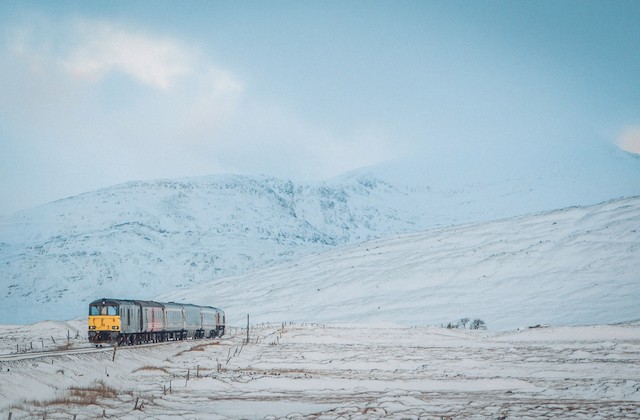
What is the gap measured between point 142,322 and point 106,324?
3.94 metres

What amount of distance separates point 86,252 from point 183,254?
22730 millimetres

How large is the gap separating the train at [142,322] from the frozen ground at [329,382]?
198 centimetres

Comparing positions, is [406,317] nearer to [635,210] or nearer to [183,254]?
[635,210]

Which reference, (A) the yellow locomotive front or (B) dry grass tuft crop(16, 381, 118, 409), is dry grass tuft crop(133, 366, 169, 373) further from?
(A) the yellow locomotive front

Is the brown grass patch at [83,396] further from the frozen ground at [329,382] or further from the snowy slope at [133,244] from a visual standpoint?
the snowy slope at [133,244]

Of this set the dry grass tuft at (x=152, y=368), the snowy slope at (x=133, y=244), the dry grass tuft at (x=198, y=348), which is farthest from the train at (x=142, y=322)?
the snowy slope at (x=133, y=244)

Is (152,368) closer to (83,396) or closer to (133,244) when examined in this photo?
(83,396)

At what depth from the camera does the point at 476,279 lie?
81.8 m

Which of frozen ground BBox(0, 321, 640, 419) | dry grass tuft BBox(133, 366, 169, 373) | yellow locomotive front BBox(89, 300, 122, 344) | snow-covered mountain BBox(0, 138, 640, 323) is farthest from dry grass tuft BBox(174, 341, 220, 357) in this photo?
snow-covered mountain BBox(0, 138, 640, 323)

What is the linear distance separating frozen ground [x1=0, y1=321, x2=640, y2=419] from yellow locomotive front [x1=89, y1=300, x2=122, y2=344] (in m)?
2.00

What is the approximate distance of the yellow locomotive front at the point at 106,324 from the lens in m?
34.8

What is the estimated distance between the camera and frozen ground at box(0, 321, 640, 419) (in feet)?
59.1

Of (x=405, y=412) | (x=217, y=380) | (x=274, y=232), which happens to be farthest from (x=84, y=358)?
(x=274, y=232)

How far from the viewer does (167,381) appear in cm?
2462
